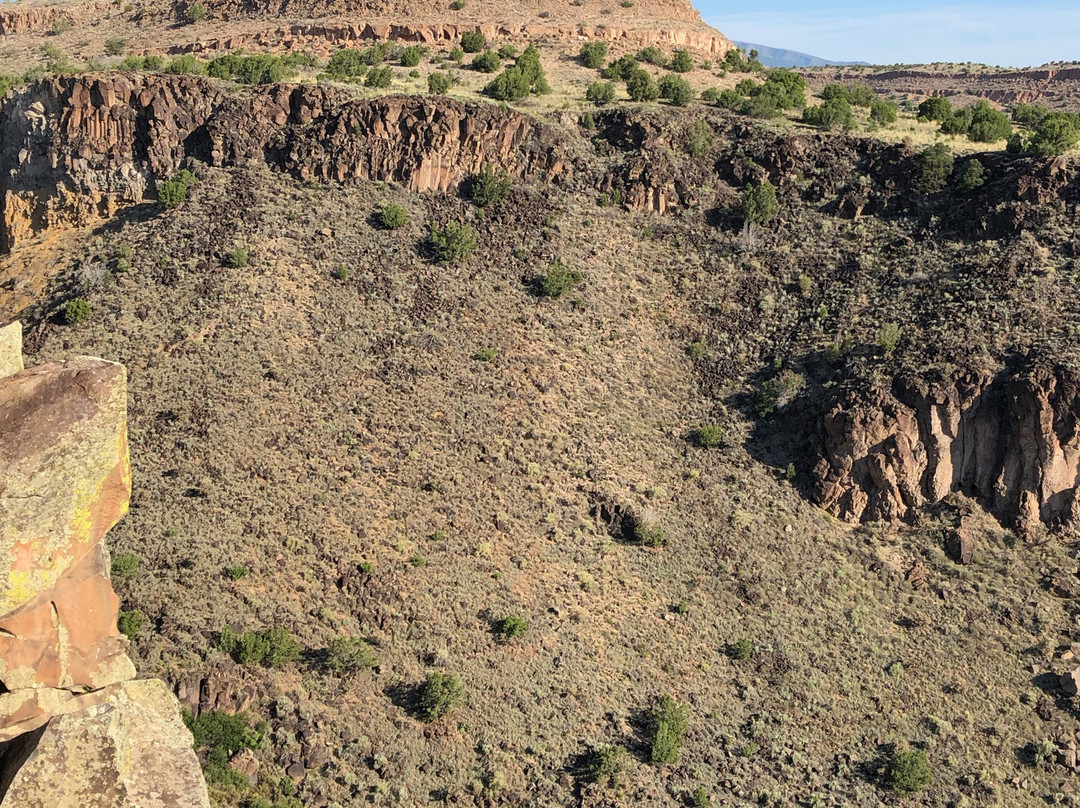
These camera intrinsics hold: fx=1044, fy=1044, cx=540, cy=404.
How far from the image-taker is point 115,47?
78.6m

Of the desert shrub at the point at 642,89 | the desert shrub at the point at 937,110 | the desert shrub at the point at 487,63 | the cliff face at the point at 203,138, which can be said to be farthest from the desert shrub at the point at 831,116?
the desert shrub at the point at 487,63

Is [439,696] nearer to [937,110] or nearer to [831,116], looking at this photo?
[831,116]

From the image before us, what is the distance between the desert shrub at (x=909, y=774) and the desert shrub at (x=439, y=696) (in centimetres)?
1499

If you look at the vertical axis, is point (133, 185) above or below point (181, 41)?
below

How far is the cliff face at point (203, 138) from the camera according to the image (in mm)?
54344

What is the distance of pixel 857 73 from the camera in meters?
117

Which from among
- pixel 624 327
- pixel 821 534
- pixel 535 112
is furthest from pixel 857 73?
pixel 821 534

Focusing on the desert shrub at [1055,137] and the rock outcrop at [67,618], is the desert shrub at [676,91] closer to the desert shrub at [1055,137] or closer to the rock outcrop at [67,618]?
the desert shrub at [1055,137]

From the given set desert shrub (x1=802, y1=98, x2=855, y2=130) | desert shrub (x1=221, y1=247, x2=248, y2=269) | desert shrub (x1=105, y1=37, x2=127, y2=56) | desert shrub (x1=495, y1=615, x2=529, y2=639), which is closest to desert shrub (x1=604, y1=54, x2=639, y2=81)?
desert shrub (x1=802, y1=98, x2=855, y2=130)

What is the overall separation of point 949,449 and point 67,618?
36.1 m

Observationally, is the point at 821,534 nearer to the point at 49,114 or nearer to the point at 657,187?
the point at 657,187

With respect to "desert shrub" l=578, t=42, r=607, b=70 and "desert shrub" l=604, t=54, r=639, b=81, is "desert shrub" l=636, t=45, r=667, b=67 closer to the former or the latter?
"desert shrub" l=578, t=42, r=607, b=70

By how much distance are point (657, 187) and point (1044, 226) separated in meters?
19.5

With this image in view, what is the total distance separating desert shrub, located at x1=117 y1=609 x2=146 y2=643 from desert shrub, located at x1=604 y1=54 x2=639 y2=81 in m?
47.3
